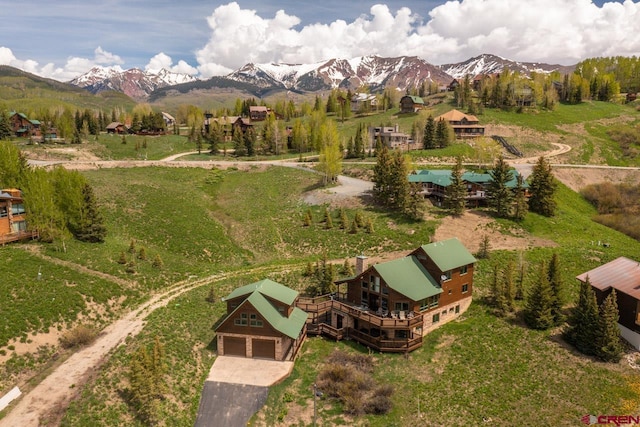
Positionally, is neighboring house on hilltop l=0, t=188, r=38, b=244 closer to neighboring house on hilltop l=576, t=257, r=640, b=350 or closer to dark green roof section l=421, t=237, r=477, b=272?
dark green roof section l=421, t=237, r=477, b=272

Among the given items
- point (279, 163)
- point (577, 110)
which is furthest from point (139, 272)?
point (577, 110)

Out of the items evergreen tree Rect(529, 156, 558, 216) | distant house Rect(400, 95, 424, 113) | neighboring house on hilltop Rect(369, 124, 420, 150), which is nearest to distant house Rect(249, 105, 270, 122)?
distant house Rect(400, 95, 424, 113)

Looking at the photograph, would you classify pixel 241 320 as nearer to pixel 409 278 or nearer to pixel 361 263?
pixel 361 263

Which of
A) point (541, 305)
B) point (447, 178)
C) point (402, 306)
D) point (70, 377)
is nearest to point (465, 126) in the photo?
point (447, 178)

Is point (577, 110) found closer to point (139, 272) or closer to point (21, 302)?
point (139, 272)

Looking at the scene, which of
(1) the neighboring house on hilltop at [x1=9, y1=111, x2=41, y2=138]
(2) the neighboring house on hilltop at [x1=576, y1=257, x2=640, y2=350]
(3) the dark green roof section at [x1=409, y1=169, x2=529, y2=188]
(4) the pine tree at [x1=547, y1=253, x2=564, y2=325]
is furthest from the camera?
(1) the neighboring house on hilltop at [x1=9, y1=111, x2=41, y2=138]

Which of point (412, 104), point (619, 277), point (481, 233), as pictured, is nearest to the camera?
point (619, 277)
